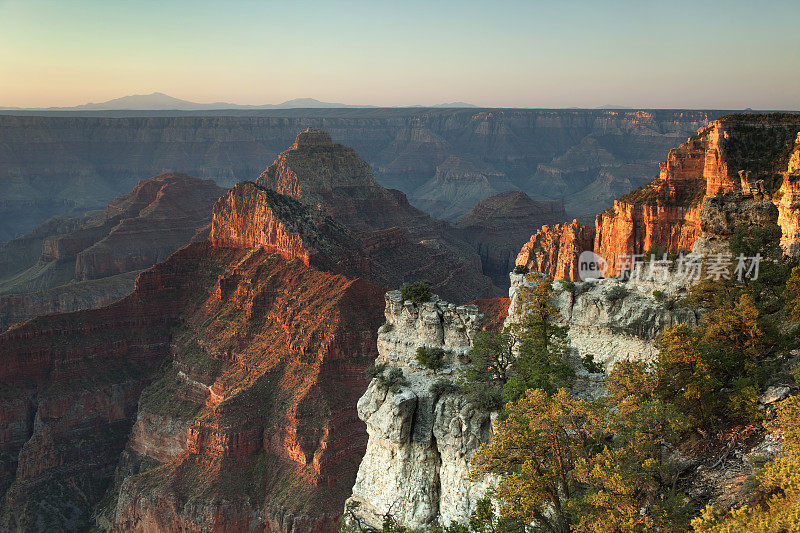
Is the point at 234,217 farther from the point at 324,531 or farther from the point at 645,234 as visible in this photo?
the point at 645,234

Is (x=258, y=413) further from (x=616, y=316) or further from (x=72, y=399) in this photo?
(x=616, y=316)

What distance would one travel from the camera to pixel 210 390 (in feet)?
243

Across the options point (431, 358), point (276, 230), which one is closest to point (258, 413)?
point (276, 230)

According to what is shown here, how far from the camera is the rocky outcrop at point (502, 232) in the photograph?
175375mm

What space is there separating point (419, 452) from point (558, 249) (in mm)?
61624

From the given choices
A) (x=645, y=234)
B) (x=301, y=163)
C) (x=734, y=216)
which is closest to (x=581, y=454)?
(x=734, y=216)

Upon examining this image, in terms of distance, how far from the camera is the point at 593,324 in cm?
4225

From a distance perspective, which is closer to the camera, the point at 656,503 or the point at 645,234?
the point at 656,503

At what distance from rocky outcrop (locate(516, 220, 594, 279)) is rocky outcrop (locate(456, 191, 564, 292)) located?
69082 millimetres

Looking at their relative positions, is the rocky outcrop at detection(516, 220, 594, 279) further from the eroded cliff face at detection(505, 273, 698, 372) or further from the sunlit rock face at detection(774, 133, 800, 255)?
the eroded cliff face at detection(505, 273, 698, 372)

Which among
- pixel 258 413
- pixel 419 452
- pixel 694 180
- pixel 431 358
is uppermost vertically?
pixel 694 180

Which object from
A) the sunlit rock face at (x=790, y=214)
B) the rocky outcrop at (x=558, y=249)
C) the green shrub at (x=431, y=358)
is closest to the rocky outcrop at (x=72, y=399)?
the rocky outcrop at (x=558, y=249)

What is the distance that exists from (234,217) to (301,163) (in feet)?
245

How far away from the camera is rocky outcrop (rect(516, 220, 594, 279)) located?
8426 cm
